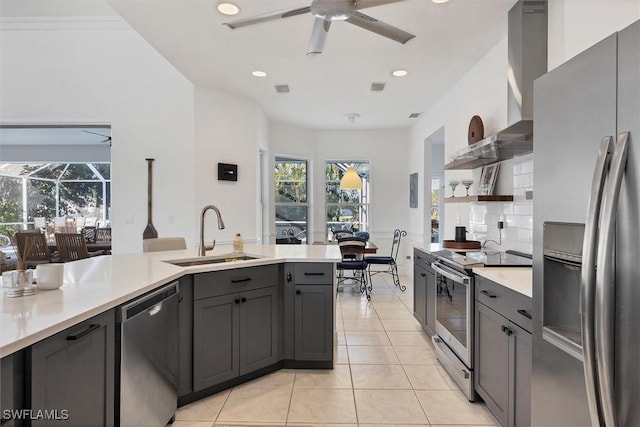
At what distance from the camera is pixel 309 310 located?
107 inches

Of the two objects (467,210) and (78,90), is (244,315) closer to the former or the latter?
(467,210)

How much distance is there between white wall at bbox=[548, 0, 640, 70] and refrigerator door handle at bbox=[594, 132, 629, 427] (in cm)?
124

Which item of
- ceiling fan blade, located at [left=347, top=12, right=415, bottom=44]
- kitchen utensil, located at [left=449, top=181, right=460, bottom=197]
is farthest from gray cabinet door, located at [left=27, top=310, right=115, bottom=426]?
kitchen utensil, located at [left=449, top=181, right=460, bottom=197]

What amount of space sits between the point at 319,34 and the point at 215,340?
219cm

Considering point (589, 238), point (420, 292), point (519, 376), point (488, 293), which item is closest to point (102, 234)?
point (420, 292)

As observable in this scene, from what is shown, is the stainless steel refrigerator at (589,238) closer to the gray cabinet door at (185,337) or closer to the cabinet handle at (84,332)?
the cabinet handle at (84,332)

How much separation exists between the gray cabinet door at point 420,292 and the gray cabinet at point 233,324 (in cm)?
158

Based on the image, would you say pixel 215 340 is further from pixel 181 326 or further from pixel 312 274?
pixel 312 274

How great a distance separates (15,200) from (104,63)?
6.12m

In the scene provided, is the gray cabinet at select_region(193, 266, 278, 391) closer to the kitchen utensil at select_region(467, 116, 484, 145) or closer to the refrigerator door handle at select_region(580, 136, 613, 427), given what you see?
the refrigerator door handle at select_region(580, 136, 613, 427)

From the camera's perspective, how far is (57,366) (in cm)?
115

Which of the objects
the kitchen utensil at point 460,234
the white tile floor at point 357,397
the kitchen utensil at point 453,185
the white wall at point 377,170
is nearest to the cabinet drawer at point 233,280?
the white tile floor at point 357,397

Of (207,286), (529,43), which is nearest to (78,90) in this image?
(207,286)

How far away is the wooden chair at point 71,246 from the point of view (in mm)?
4699
